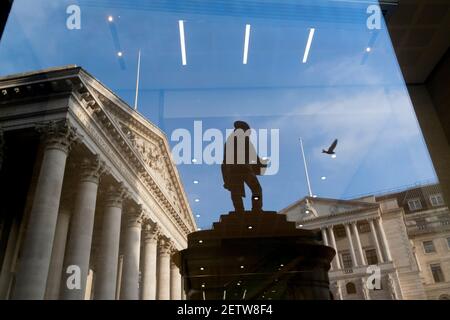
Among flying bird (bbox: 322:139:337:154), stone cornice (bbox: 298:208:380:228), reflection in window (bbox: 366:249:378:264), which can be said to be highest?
Result: flying bird (bbox: 322:139:337:154)

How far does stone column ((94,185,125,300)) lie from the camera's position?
15.1m

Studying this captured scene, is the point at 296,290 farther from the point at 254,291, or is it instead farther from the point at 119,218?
the point at 119,218

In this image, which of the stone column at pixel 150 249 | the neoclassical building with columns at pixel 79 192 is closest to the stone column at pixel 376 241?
the neoclassical building with columns at pixel 79 192

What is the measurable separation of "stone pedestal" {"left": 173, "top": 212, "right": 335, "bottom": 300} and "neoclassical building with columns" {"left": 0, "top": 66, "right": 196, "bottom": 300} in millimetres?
3754

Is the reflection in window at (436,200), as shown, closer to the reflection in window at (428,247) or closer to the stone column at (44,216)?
the reflection in window at (428,247)

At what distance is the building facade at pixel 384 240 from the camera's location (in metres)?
6.16

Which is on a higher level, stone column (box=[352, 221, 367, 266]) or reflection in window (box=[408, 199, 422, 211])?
reflection in window (box=[408, 199, 422, 211])

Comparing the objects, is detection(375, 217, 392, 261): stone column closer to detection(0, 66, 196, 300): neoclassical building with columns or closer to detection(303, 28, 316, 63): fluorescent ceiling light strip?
detection(303, 28, 316, 63): fluorescent ceiling light strip

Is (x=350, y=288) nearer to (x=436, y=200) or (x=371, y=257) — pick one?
(x=371, y=257)

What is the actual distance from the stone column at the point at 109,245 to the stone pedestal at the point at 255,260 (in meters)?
9.30

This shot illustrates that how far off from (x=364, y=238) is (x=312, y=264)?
161cm

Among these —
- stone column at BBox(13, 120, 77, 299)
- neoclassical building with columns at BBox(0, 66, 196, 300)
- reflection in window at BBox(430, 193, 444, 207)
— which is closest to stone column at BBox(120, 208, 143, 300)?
neoclassical building with columns at BBox(0, 66, 196, 300)
